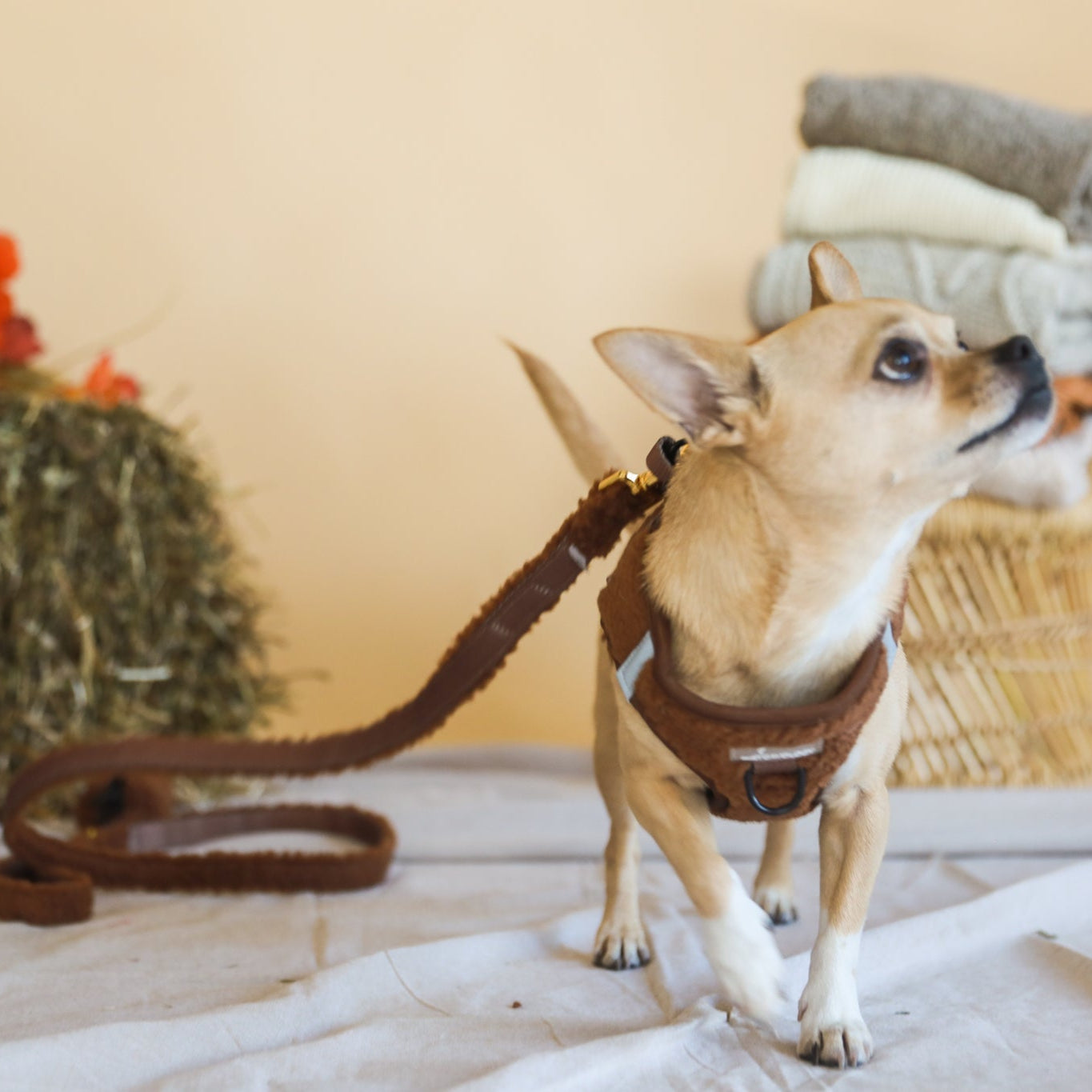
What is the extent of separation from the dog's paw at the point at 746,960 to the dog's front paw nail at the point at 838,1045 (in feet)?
0.12

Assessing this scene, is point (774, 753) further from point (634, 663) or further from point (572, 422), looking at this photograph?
point (572, 422)

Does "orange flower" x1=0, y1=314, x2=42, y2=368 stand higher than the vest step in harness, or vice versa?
"orange flower" x1=0, y1=314, x2=42, y2=368

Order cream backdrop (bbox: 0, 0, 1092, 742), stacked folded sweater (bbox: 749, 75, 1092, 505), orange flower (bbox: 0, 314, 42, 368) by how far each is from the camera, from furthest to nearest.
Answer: cream backdrop (bbox: 0, 0, 1092, 742), orange flower (bbox: 0, 314, 42, 368), stacked folded sweater (bbox: 749, 75, 1092, 505)

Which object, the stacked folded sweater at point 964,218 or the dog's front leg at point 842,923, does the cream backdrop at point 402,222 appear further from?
the dog's front leg at point 842,923

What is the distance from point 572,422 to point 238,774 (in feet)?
1.97

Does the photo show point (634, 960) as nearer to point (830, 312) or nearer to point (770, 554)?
point (770, 554)

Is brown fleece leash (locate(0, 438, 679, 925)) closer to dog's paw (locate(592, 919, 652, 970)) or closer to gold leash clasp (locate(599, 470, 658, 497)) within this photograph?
gold leash clasp (locate(599, 470, 658, 497))

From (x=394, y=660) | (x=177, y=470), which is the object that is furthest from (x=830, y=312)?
(x=394, y=660)

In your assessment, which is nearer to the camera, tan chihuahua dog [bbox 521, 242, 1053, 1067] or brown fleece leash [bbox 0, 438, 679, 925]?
tan chihuahua dog [bbox 521, 242, 1053, 1067]

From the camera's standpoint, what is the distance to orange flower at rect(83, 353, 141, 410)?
1.95 meters

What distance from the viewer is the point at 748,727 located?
3.03ft

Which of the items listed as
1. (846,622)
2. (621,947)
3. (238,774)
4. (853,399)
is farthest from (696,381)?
(238,774)

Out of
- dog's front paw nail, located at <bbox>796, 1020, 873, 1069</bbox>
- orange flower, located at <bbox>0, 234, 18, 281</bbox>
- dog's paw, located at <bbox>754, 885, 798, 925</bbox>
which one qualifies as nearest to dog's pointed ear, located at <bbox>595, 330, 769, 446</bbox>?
dog's front paw nail, located at <bbox>796, 1020, 873, 1069</bbox>

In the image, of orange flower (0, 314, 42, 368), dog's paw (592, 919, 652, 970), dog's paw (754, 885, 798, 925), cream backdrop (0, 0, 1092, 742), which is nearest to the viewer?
dog's paw (592, 919, 652, 970)
